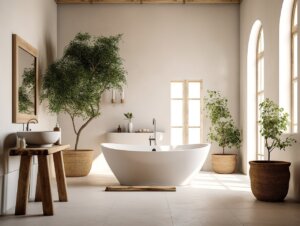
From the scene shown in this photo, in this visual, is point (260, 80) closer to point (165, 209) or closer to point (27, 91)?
point (165, 209)

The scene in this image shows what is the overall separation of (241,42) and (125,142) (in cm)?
286

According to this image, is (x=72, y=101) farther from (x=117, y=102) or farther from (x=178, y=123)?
(x=178, y=123)

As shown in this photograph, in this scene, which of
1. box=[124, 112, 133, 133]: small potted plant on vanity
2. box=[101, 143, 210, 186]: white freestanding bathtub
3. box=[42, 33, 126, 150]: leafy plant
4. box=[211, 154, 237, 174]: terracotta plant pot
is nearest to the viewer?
box=[101, 143, 210, 186]: white freestanding bathtub

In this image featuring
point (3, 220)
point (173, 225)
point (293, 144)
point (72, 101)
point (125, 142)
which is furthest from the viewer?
point (125, 142)

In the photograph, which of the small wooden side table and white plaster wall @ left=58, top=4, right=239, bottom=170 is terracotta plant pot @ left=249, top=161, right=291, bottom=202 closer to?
the small wooden side table

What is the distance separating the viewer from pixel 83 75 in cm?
718

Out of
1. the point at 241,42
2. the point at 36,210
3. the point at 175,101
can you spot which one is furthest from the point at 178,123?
the point at 36,210

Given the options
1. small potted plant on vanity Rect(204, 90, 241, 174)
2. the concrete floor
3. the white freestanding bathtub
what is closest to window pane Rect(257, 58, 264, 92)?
small potted plant on vanity Rect(204, 90, 241, 174)

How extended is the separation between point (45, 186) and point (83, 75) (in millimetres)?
3020

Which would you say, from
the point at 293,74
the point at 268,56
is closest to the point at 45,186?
the point at 293,74

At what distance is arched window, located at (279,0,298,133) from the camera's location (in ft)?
18.5

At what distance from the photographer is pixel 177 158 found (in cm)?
612

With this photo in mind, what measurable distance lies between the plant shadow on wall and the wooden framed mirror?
0.76 metres

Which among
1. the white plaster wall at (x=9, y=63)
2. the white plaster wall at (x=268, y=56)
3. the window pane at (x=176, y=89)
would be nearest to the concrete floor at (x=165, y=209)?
the white plaster wall at (x=9, y=63)
